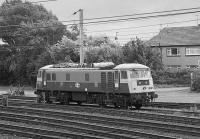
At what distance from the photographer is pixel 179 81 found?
164 ft

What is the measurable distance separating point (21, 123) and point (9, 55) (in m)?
47.6

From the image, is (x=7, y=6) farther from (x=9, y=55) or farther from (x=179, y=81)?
(x=179, y=81)

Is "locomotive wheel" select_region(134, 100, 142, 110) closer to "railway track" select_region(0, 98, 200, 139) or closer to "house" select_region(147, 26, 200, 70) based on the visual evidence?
"railway track" select_region(0, 98, 200, 139)

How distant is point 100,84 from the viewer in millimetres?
28344

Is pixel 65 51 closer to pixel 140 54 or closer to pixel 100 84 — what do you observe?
pixel 140 54

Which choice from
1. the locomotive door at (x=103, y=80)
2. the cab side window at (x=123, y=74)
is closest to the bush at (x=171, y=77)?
the locomotive door at (x=103, y=80)

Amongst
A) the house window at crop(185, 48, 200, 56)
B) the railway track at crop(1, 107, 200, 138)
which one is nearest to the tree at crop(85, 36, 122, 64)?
the house window at crop(185, 48, 200, 56)

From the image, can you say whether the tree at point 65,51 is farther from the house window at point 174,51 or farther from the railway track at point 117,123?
the railway track at point 117,123

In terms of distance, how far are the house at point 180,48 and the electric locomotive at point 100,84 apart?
2825 cm

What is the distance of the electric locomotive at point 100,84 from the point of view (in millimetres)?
26766

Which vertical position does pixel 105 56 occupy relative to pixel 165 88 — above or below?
above

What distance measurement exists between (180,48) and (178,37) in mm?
2557

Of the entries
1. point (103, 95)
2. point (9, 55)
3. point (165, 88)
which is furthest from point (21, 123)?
point (9, 55)

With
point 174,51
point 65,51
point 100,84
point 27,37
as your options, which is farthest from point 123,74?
point 27,37
